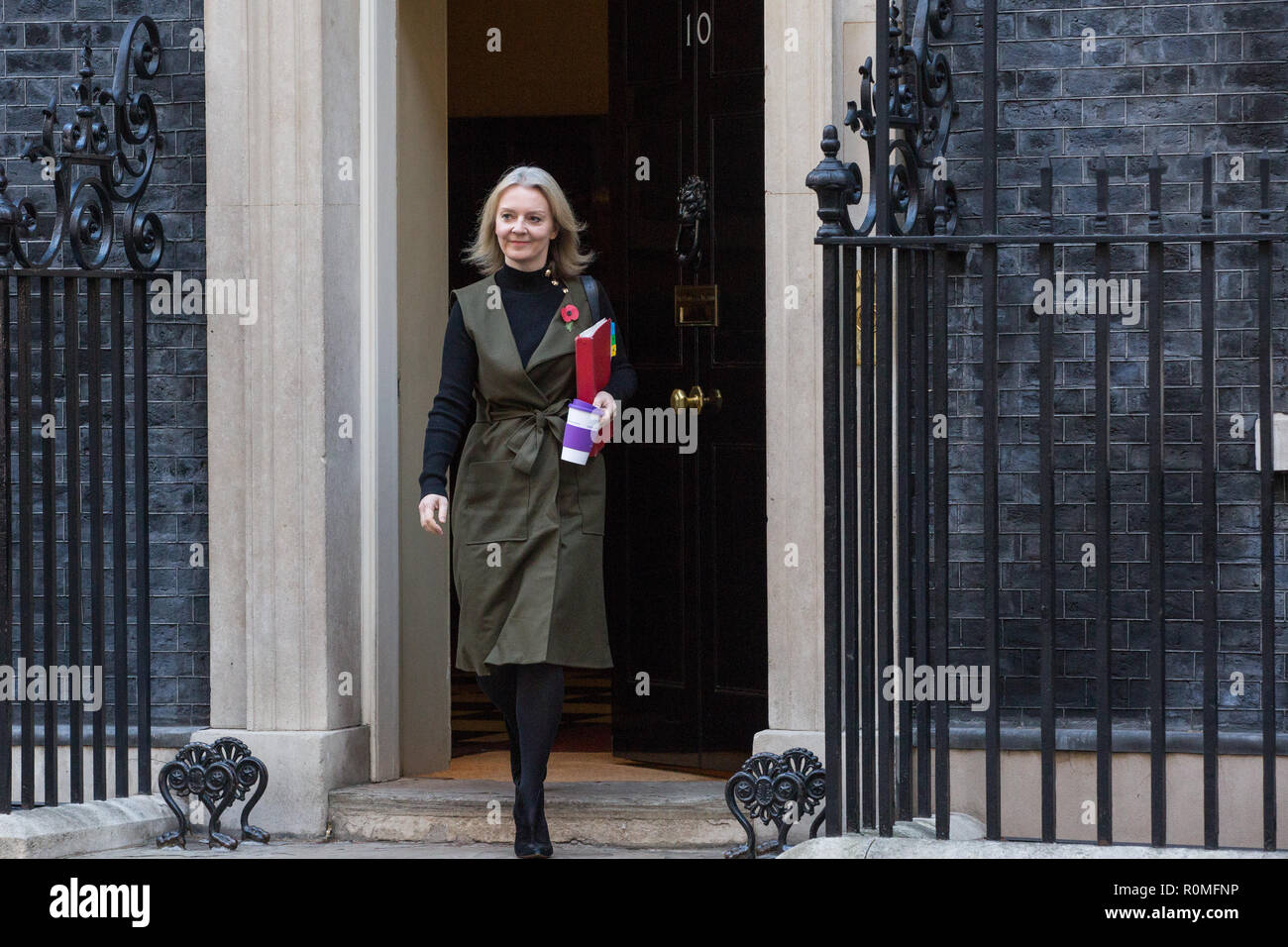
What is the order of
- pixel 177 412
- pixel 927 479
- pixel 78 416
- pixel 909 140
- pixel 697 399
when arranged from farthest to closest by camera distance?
pixel 697 399 < pixel 177 412 < pixel 78 416 < pixel 909 140 < pixel 927 479

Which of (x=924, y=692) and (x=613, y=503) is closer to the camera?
(x=924, y=692)

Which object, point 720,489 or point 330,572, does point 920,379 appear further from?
point 330,572

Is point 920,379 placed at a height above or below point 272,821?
above

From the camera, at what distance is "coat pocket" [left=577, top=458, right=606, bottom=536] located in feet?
18.9

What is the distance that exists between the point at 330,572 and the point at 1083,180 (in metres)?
2.90

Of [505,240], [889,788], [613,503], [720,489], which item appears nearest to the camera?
[889,788]

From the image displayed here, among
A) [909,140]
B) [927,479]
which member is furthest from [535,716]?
[909,140]

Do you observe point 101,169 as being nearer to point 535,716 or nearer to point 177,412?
point 177,412

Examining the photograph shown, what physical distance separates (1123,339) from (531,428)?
79.5 inches

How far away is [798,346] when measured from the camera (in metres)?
6.11

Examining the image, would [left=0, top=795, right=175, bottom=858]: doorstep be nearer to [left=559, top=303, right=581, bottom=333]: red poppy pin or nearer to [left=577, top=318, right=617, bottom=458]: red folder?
[left=577, top=318, right=617, bottom=458]: red folder

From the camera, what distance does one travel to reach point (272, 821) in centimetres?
636

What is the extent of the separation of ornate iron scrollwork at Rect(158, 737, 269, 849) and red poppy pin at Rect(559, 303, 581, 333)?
6.10ft

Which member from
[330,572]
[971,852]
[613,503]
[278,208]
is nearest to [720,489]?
[613,503]
